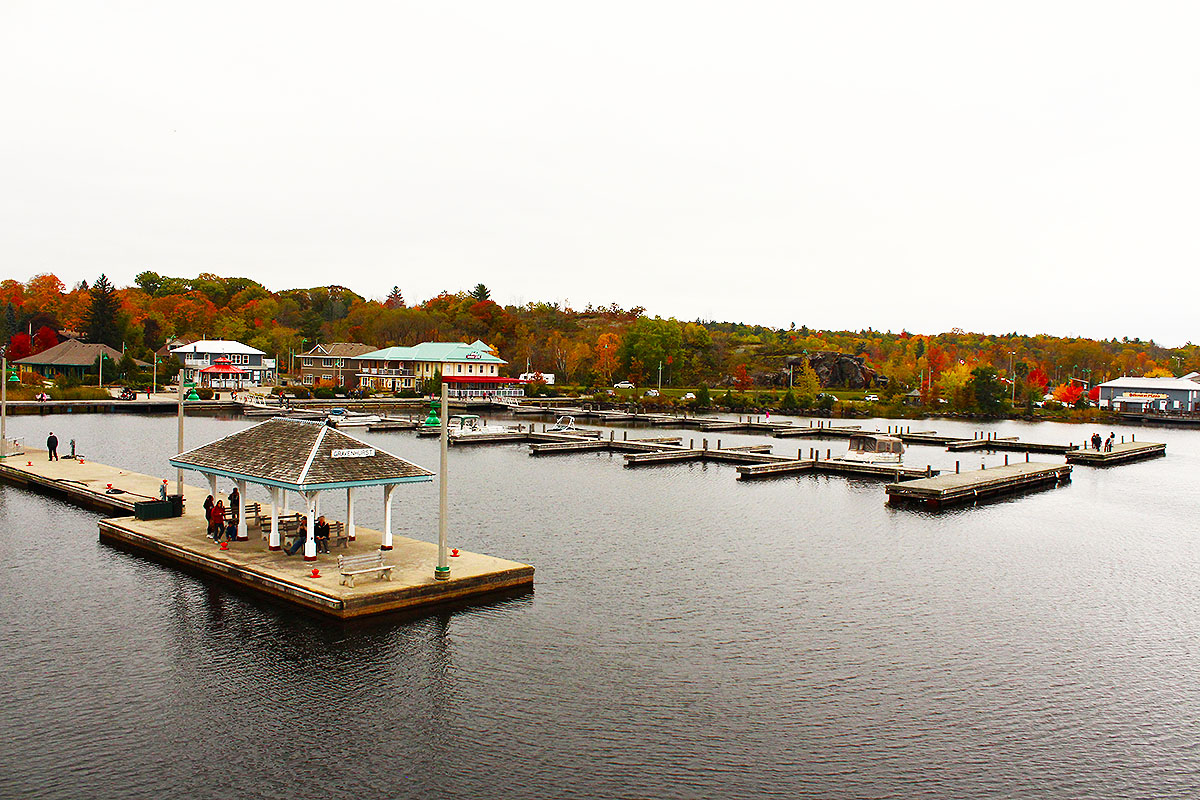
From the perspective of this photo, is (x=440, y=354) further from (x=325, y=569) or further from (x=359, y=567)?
(x=359, y=567)

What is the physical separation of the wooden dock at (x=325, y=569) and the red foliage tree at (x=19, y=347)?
406 feet

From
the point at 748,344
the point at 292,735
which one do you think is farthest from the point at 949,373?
the point at 292,735

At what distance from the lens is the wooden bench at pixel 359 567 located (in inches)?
895

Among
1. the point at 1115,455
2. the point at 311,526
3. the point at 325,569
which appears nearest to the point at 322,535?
the point at 311,526

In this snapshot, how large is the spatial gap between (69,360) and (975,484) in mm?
119766

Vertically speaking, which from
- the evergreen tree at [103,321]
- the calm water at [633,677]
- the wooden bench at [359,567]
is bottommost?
the calm water at [633,677]

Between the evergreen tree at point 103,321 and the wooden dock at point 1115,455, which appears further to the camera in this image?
the evergreen tree at point 103,321

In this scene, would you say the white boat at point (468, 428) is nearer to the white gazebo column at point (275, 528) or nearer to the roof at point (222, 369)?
the white gazebo column at point (275, 528)

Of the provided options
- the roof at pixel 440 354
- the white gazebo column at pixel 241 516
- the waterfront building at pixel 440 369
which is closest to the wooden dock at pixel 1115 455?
the white gazebo column at pixel 241 516

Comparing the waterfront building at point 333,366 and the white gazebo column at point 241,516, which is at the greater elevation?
the waterfront building at point 333,366

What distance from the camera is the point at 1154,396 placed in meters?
132

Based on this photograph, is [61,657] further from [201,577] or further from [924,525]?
[924,525]

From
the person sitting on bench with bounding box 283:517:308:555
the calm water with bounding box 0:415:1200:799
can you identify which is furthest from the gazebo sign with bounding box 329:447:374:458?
the calm water with bounding box 0:415:1200:799

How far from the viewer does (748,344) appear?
598 ft
